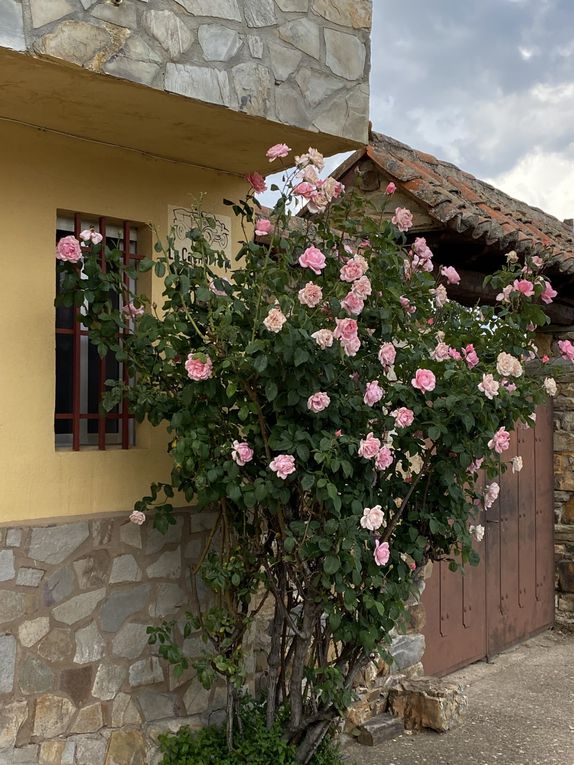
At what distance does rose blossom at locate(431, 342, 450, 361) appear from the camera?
3.50 meters

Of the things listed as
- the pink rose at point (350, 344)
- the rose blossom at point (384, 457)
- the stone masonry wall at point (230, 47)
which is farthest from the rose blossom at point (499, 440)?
the stone masonry wall at point (230, 47)

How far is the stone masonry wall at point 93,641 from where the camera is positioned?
3.54 m

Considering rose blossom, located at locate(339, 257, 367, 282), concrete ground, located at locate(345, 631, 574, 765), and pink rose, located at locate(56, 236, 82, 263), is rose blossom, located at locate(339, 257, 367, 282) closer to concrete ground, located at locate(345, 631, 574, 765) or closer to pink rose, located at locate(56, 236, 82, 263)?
pink rose, located at locate(56, 236, 82, 263)

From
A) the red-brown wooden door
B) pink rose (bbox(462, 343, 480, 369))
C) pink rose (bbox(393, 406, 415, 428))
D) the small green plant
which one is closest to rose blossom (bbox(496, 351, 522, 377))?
pink rose (bbox(462, 343, 480, 369))

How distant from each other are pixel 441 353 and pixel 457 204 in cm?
237

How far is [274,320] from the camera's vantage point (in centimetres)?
312

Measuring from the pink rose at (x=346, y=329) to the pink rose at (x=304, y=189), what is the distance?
61cm

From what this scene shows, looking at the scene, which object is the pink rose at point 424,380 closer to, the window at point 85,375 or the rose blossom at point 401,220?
the rose blossom at point 401,220

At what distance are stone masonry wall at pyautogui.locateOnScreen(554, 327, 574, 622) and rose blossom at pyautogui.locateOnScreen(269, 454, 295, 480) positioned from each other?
5120 millimetres

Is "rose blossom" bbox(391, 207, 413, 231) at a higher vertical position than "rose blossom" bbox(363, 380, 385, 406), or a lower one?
higher

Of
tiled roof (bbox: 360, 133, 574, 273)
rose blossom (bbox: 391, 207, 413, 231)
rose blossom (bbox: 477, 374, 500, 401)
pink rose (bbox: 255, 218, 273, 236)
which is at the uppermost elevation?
tiled roof (bbox: 360, 133, 574, 273)

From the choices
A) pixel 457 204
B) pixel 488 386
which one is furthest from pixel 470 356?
pixel 457 204

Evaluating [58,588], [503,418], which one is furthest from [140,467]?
[503,418]

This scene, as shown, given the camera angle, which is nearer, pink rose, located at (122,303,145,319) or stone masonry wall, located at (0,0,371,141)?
stone masonry wall, located at (0,0,371,141)
